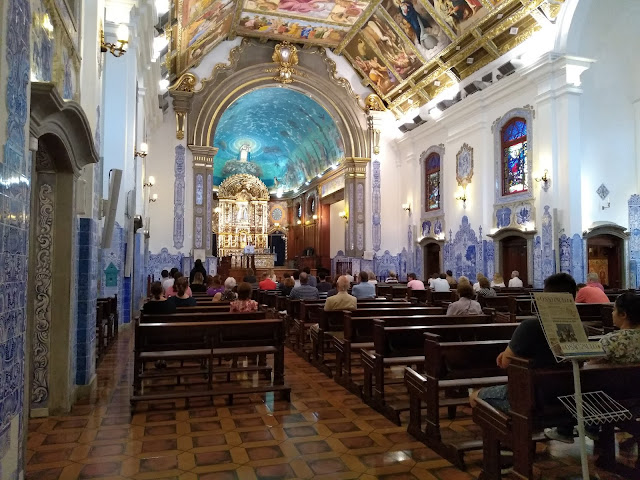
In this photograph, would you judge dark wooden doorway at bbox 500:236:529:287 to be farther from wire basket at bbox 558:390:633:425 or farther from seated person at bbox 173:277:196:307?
wire basket at bbox 558:390:633:425

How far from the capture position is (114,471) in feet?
11.3

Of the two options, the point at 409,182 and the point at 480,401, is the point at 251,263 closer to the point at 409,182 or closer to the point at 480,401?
the point at 409,182

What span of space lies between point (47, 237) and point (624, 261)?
12569mm

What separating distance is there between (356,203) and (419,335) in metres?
14.8

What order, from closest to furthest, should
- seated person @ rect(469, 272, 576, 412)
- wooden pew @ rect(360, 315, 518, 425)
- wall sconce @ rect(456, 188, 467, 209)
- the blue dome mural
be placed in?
seated person @ rect(469, 272, 576, 412), wooden pew @ rect(360, 315, 518, 425), wall sconce @ rect(456, 188, 467, 209), the blue dome mural

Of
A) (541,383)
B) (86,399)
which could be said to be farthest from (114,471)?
(541,383)

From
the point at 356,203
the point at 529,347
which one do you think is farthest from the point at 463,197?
the point at 529,347

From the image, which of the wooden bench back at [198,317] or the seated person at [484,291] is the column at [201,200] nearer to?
the seated person at [484,291]

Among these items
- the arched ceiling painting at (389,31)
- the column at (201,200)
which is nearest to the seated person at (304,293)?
the arched ceiling painting at (389,31)

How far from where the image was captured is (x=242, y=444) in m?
3.95

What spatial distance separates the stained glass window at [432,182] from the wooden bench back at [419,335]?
43.1ft

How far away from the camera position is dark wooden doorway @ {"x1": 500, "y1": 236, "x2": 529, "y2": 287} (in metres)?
13.3

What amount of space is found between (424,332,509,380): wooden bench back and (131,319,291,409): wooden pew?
1750 millimetres

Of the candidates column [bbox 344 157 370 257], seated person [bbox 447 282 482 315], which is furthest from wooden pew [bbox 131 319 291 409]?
column [bbox 344 157 370 257]
